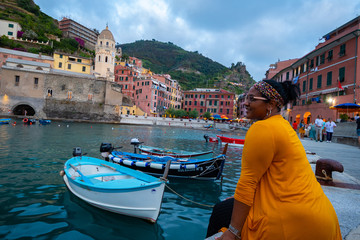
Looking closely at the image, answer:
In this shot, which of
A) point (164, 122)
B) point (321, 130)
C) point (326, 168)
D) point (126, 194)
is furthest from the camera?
point (164, 122)

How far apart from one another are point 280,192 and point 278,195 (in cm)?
3

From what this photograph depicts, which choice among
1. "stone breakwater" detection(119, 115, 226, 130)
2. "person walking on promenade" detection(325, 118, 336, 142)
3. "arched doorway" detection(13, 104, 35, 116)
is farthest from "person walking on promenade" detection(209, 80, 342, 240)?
"arched doorway" detection(13, 104, 35, 116)

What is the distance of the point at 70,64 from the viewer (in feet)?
197

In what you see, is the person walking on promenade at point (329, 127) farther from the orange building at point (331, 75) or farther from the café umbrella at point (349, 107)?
the orange building at point (331, 75)

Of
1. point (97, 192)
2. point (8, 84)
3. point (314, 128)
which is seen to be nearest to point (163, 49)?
point (8, 84)

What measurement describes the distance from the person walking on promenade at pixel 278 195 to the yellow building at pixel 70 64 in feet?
219

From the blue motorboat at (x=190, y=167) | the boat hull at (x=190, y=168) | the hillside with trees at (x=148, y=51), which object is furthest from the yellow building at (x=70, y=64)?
the boat hull at (x=190, y=168)

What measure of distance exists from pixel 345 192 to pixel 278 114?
11.6 ft

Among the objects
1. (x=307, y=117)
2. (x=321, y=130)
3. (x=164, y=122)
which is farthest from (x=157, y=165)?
(x=164, y=122)

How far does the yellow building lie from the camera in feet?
194

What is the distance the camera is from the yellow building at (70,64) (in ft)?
194

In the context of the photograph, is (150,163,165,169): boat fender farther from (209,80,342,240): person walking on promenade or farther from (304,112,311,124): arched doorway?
(304,112,311,124): arched doorway

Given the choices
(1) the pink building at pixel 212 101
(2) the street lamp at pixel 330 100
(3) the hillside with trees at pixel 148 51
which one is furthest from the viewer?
(1) the pink building at pixel 212 101

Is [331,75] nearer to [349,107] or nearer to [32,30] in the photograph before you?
[349,107]
